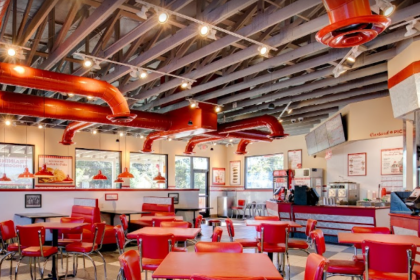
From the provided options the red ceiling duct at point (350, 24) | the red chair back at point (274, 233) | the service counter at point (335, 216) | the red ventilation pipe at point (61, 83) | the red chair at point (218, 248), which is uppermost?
the red ventilation pipe at point (61, 83)

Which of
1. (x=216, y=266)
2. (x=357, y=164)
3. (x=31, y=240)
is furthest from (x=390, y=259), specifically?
(x=357, y=164)

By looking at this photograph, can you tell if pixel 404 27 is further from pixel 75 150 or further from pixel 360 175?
pixel 75 150

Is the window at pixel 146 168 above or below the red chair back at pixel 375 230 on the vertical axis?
above

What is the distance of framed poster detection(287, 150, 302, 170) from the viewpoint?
14.9 meters

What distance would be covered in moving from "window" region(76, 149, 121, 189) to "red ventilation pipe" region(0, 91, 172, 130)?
5.70 metres

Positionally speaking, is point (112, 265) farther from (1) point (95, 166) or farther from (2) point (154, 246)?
(1) point (95, 166)

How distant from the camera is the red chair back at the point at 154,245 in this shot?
4.57 meters

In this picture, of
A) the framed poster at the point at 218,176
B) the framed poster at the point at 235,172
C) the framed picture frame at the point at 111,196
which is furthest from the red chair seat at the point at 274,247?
the framed poster at the point at 218,176

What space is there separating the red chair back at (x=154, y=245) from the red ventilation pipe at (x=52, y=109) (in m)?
4.43

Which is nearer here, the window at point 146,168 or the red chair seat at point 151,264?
the red chair seat at point 151,264

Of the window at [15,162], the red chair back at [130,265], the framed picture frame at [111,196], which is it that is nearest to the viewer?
the red chair back at [130,265]

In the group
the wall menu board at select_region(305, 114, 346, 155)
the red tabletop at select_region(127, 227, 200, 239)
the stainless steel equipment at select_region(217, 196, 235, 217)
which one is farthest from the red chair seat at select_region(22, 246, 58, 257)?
the stainless steel equipment at select_region(217, 196, 235, 217)

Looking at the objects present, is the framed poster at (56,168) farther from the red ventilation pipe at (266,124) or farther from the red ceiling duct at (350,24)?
the red ceiling duct at (350,24)

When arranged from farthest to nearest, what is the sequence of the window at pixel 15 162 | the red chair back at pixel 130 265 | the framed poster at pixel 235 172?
the framed poster at pixel 235 172 → the window at pixel 15 162 → the red chair back at pixel 130 265
